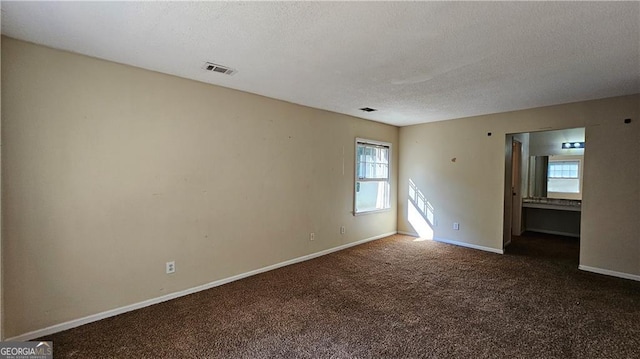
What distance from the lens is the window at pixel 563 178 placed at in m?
5.54

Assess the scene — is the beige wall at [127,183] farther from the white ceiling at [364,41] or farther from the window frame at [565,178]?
the window frame at [565,178]

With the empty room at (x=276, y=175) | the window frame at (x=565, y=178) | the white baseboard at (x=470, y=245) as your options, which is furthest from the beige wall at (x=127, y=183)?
the window frame at (x=565, y=178)

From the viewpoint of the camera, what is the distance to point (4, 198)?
2.12 m

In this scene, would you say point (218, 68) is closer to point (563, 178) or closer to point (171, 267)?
point (171, 267)

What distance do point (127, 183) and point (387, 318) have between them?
2711 millimetres

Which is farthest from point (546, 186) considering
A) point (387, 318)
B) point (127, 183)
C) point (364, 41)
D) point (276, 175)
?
point (127, 183)

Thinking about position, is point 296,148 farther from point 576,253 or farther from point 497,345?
point 576,253

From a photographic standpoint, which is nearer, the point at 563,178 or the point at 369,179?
the point at 369,179

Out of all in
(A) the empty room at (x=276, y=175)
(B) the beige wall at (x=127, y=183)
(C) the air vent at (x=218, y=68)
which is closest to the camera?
(A) the empty room at (x=276, y=175)

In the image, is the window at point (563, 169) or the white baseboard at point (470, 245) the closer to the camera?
the white baseboard at point (470, 245)

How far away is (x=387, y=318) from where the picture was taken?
2.56 meters

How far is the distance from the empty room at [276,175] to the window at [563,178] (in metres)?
1.86

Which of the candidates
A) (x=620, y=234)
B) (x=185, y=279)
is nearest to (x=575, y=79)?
(x=620, y=234)

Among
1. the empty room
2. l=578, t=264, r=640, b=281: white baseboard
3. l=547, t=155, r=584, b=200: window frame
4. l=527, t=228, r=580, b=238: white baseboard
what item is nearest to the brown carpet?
the empty room
